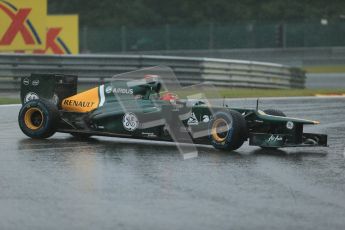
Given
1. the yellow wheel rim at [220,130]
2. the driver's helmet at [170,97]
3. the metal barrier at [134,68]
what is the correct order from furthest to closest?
the metal barrier at [134,68], the driver's helmet at [170,97], the yellow wheel rim at [220,130]

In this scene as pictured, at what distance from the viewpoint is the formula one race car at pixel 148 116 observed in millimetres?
10992

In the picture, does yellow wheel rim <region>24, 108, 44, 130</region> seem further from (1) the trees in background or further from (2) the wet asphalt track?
(1) the trees in background

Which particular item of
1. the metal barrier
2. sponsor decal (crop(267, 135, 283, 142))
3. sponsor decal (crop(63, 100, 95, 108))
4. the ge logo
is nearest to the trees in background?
the metal barrier

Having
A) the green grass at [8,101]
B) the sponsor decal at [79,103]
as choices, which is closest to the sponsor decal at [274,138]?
the sponsor decal at [79,103]

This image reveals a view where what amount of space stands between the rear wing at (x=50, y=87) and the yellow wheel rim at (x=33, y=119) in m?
0.34

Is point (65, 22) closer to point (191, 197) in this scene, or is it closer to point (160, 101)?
point (160, 101)

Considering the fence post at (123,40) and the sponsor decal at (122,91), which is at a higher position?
the fence post at (123,40)

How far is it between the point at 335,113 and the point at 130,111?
6.61 m

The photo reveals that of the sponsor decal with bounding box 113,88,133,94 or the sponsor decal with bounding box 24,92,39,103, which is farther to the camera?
the sponsor decal with bounding box 24,92,39,103

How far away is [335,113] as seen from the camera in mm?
17094

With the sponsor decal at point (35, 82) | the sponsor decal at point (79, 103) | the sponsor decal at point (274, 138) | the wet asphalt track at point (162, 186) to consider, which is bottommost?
the wet asphalt track at point (162, 186)

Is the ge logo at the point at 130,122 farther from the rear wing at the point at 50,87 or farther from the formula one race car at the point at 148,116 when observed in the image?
the rear wing at the point at 50,87

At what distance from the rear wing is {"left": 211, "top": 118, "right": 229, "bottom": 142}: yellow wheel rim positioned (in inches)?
103

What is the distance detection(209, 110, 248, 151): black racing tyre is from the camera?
10830mm
